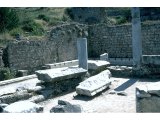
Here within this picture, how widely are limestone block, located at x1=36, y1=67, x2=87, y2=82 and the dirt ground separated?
57 centimetres

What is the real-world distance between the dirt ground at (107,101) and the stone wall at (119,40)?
572cm

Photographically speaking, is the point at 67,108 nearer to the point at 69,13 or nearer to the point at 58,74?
the point at 58,74

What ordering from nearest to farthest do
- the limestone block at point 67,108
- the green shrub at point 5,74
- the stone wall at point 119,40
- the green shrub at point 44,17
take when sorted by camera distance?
the limestone block at point 67,108
the green shrub at point 5,74
the stone wall at point 119,40
the green shrub at point 44,17

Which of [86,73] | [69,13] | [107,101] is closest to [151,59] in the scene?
[86,73]

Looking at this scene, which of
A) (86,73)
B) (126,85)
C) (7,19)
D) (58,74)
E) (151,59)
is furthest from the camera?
(7,19)

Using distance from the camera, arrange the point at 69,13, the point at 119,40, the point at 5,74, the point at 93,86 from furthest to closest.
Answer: the point at 69,13 < the point at 119,40 < the point at 5,74 < the point at 93,86

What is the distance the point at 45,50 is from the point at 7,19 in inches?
288

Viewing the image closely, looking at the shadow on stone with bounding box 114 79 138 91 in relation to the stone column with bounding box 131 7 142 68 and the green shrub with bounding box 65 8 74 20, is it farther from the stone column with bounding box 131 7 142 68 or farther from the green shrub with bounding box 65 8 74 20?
the green shrub with bounding box 65 8 74 20

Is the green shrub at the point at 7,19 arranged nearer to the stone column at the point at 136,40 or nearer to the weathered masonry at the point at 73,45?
the weathered masonry at the point at 73,45

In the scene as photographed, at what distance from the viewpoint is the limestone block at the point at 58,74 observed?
9.72 m

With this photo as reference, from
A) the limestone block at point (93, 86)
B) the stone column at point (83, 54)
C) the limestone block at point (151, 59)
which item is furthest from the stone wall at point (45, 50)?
the limestone block at point (151, 59)

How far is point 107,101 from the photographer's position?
886 cm
